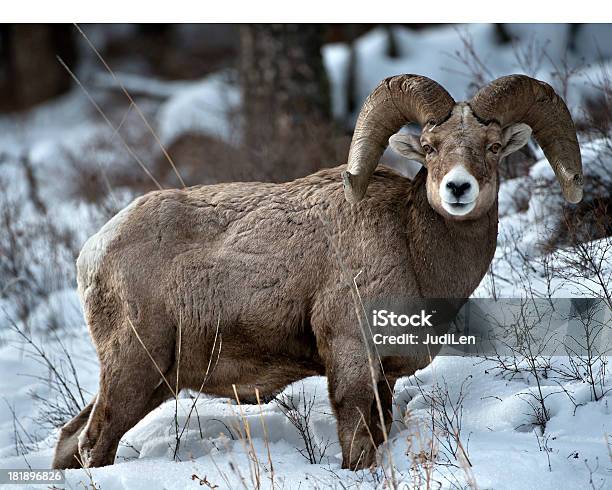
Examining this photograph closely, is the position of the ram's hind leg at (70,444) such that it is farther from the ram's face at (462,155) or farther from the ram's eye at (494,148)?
the ram's eye at (494,148)

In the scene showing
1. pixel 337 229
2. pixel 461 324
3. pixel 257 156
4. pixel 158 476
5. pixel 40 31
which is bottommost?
pixel 158 476

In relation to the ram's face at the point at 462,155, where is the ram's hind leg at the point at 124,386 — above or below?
below

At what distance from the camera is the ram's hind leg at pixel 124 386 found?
5215mm

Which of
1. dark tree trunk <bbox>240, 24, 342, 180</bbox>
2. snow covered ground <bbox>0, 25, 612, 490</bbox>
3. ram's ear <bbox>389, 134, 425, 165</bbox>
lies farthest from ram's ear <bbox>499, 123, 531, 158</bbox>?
dark tree trunk <bbox>240, 24, 342, 180</bbox>

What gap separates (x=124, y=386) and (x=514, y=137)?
2.71m

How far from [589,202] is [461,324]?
2.01 m

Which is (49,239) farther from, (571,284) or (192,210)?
(571,284)

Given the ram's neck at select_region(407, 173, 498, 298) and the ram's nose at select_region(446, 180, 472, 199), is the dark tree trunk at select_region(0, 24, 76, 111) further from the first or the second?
the ram's nose at select_region(446, 180, 472, 199)

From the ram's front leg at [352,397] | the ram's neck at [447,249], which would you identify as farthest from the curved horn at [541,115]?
the ram's front leg at [352,397]

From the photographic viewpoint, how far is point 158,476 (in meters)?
4.59

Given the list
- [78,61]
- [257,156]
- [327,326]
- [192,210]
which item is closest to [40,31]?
[78,61]

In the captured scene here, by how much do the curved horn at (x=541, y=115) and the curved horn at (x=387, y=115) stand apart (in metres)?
0.22

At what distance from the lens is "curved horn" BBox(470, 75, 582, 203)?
16.0 feet

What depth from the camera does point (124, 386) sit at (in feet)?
17.2
